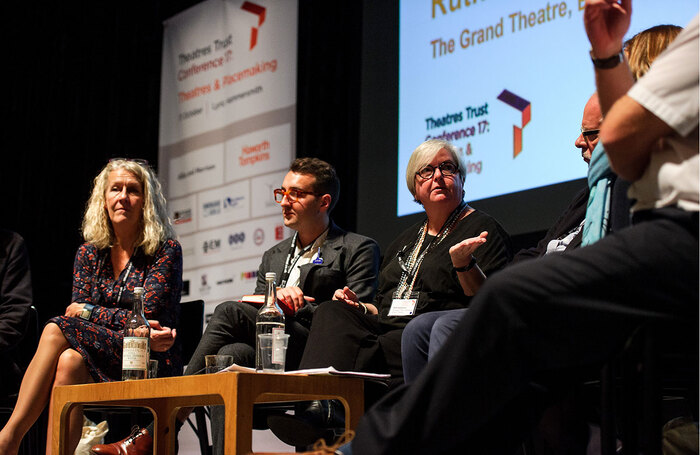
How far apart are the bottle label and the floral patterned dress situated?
0.48 metres

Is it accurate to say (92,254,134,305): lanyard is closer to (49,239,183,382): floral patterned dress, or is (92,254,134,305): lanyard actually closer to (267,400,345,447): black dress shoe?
(49,239,183,382): floral patterned dress

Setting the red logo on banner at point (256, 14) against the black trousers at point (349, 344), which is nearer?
the black trousers at point (349, 344)

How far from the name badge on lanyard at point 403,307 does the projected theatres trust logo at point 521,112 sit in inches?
40.5

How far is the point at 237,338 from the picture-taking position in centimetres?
304

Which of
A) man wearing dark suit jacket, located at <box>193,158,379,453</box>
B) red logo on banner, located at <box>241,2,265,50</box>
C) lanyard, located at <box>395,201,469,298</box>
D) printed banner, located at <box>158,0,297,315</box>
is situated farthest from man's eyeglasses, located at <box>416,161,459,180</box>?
red logo on banner, located at <box>241,2,265,50</box>

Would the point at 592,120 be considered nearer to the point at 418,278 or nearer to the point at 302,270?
the point at 418,278

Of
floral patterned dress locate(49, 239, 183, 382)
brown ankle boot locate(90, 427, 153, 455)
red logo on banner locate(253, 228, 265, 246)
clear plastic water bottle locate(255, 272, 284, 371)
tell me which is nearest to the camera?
clear plastic water bottle locate(255, 272, 284, 371)

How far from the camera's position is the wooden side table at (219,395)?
6.43ft

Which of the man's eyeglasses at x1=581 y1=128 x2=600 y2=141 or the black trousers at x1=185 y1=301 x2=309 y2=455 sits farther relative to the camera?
the black trousers at x1=185 y1=301 x2=309 y2=455

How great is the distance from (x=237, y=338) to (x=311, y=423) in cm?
63

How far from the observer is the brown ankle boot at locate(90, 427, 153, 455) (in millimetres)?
2539

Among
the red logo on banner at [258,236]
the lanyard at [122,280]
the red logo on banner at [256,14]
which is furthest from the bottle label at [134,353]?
the red logo on banner at [256,14]

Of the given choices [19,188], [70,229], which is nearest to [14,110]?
[19,188]

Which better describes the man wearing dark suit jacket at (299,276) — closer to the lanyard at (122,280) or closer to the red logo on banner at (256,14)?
the lanyard at (122,280)
